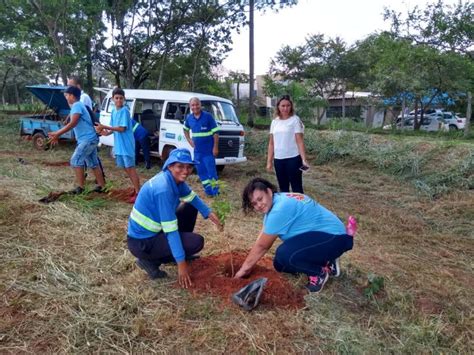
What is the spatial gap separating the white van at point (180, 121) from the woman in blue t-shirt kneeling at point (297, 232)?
16.1ft

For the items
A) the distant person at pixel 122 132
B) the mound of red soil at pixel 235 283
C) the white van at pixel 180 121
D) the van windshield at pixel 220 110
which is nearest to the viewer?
the mound of red soil at pixel 235 283

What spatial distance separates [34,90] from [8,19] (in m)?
7.55

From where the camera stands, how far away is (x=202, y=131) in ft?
20.5

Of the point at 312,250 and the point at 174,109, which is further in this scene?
the point at 174,109

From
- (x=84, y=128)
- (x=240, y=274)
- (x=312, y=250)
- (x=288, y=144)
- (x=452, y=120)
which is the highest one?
(x=84, y=128)

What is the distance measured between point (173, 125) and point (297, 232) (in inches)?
223

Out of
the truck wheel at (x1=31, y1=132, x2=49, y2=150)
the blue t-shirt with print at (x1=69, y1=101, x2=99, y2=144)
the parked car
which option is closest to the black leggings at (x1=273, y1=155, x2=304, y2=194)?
the blue t-shirt with print at (x1=69, y1=101, x2=99, y2=144)

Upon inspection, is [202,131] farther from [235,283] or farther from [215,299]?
[215,299]

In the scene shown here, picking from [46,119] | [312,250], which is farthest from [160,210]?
[46,119]

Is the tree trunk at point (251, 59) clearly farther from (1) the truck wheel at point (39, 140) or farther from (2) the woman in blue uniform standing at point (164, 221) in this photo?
(2) the woman in blue uniform standing at point (164, 221)

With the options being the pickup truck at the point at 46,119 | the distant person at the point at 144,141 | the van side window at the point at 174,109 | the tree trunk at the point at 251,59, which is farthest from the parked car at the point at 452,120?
the pickup truck at the point at 46,119

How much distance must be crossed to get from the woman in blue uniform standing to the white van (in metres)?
4.63

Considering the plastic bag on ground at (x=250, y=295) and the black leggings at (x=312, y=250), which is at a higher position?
the black leggings at (x=312, y=250)

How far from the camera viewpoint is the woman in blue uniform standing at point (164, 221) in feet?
9.48
